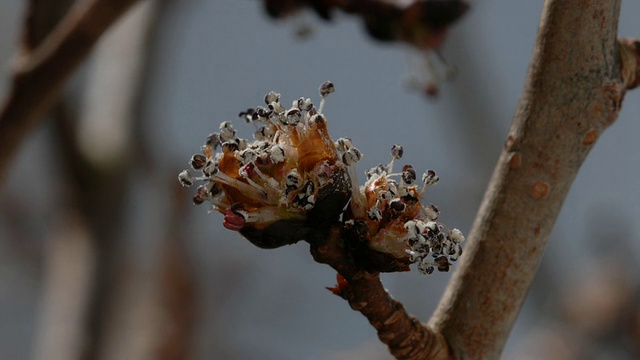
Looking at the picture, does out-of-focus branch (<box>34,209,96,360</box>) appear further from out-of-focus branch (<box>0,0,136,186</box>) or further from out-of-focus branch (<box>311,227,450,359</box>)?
out-of-focus branch (<box>311,227,450,359</box>)

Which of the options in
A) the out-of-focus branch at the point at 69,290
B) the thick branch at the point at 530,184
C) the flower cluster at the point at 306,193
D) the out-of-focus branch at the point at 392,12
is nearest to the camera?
the flower cluster at the point at 306,193

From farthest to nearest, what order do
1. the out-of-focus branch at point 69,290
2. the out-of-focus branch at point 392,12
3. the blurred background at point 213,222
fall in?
the blurred background at point 213,222 < the out-of-focus branch at point 69,290 < the out-of-focus branch at point 392,12

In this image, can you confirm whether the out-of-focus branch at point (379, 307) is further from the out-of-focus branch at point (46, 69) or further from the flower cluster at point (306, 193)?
the out-of-focus branch at point (46, 69)

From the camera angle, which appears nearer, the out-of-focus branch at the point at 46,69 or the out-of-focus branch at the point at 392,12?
the out-of-focus branch at the point at 46,69

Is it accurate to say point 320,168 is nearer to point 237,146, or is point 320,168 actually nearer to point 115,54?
point 237,146

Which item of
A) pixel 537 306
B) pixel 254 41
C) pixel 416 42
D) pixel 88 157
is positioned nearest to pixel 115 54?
pixel 88 157

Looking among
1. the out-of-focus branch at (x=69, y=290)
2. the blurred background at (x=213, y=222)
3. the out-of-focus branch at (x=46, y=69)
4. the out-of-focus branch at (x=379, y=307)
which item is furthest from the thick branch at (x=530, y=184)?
the out-of-focus branch at (x=69, y=290)
